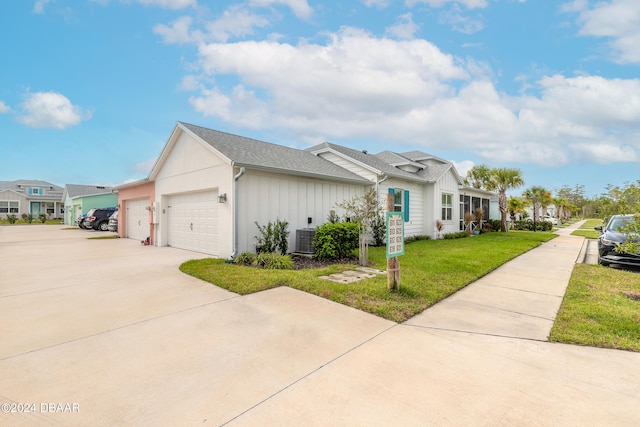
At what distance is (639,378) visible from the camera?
2.76 meters

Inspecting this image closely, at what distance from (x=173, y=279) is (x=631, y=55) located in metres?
15.3

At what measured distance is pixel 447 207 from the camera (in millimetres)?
16922

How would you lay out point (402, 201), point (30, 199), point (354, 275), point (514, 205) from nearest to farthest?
point (354, 275) < point (402, 201) < point (514, 205) < point (30, 199)

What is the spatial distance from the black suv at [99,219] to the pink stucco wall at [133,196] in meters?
6.95

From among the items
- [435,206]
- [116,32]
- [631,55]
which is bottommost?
[435,206]

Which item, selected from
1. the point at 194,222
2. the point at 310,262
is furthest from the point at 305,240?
the point at 194,222

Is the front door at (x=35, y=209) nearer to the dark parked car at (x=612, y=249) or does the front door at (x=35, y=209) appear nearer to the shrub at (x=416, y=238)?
the shrub at (x=416, y=238)

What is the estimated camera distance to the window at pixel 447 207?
16.5 meters

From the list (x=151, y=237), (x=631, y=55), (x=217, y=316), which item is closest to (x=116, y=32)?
(x=151, y=237)

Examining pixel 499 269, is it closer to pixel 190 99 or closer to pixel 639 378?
pixel 639 378

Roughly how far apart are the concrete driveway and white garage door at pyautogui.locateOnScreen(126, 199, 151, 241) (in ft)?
35.9

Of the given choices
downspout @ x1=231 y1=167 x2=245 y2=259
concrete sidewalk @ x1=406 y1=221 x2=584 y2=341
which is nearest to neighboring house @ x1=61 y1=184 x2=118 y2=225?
downspout @ x1=231 y1=167 x2=245 y2=259

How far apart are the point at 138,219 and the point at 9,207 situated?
40.3 meters

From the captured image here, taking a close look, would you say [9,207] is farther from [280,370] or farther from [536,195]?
[536,195]
